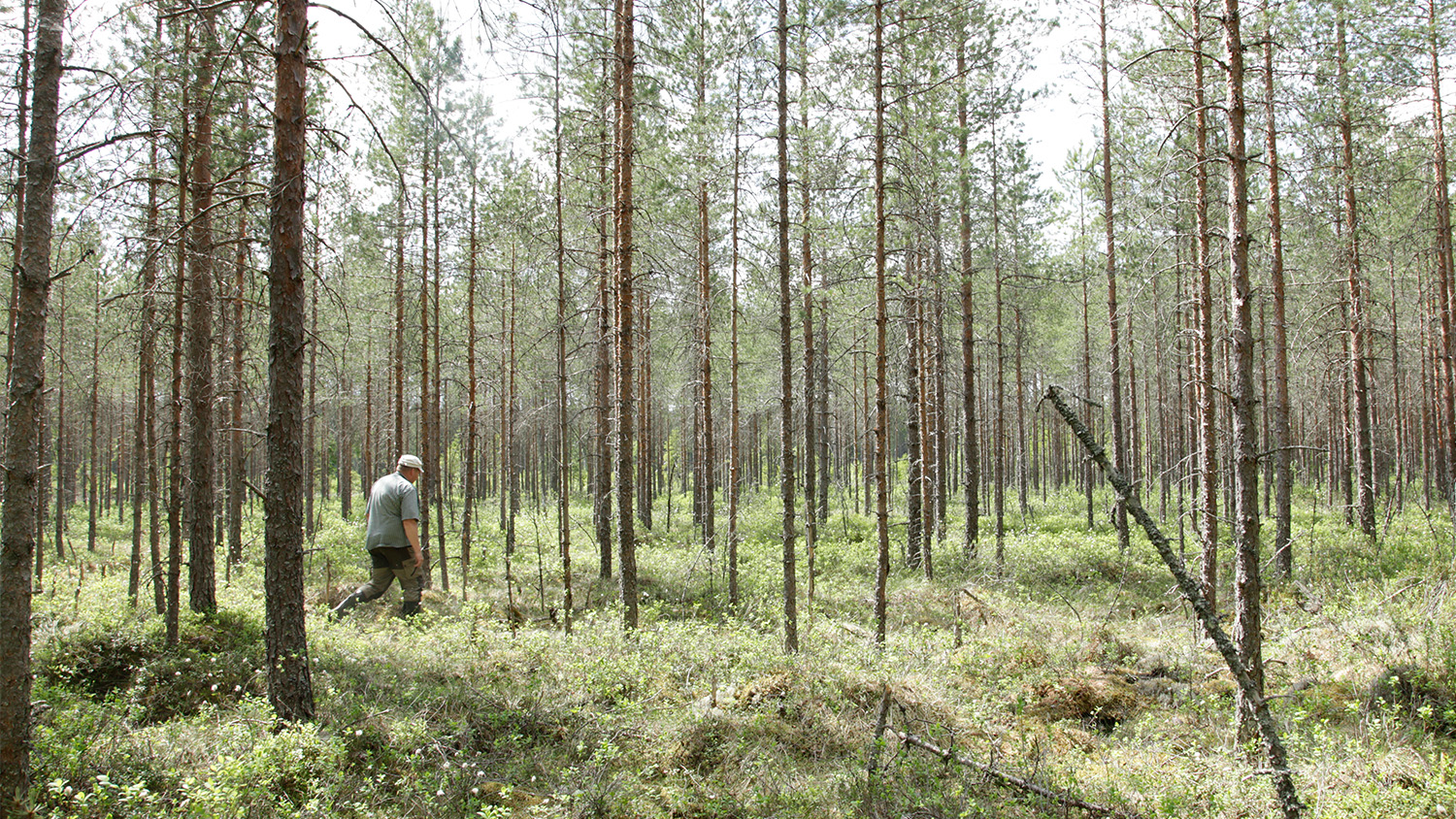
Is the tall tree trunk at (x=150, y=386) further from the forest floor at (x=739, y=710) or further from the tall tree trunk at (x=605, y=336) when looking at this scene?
the tall tree trunk at (x=605, y=336)

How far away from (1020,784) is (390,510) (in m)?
7.67

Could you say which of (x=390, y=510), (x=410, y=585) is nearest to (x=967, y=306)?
(x=390, y=510)

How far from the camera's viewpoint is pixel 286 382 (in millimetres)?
4395

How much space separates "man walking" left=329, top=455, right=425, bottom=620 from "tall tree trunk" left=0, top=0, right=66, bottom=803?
15.7 ft

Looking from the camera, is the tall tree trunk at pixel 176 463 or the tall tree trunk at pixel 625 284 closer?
the tall tree trunk at pixel 176 463

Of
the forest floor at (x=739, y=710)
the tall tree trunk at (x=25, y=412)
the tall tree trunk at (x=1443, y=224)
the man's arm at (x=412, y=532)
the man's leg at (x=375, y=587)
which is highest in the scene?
the tall tree trunk at (x=1443, y=224)

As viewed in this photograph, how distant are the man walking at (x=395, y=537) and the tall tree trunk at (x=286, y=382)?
4.12 m

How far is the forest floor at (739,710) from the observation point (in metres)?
4.15

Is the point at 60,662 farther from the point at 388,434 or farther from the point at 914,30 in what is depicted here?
the point at 388,434

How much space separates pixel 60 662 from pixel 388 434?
46.6 ft

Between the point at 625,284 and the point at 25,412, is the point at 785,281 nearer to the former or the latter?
the point at 625,284

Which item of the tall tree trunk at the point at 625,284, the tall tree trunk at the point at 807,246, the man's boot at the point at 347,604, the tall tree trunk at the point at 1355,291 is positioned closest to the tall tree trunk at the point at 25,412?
the tall tree trunk at the point at 625,284

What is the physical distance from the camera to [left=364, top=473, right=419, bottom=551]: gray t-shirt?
8586 mm

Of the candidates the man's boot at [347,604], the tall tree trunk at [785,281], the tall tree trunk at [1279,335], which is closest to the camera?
the tall tree trunk at [785,281]
